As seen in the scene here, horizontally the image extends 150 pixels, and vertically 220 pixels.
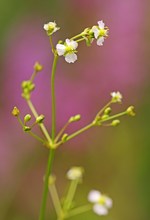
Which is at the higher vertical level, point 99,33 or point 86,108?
point 99,33

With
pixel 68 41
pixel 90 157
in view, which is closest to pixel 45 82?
pixel 90 157

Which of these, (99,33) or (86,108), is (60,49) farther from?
(86,108)

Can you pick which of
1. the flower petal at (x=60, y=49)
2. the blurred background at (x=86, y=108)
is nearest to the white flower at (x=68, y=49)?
the flower petal at (x=60, y=49)

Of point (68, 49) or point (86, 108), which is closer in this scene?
point (68, 49)

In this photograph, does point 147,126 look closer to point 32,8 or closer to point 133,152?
point 133,152

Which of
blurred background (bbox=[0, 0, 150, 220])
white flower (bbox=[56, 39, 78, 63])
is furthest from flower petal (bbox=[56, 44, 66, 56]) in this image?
blurred background (bbox=[0, 0, 150, 220])

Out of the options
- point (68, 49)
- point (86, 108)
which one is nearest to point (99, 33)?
point (68, 49)

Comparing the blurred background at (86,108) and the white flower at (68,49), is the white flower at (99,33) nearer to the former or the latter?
the white flower at (68,49)
